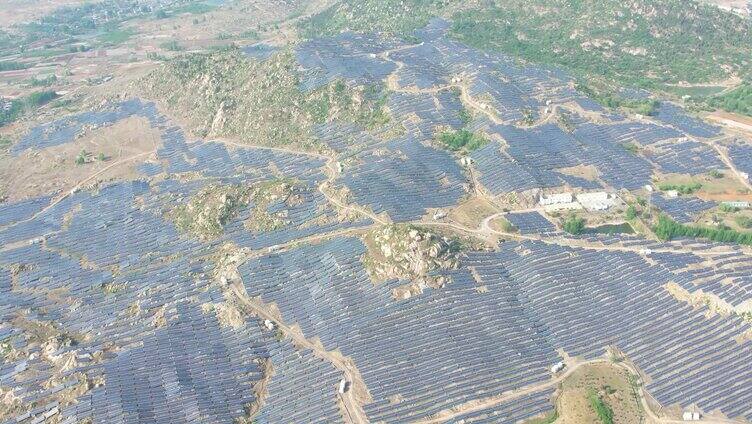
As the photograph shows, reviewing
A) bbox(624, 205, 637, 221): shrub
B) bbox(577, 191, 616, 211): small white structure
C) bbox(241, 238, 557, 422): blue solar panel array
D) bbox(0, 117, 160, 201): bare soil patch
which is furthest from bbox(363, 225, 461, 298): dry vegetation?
bbox(0, 117, 160, 201): bare soil patch

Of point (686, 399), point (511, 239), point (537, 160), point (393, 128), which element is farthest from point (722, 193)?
point (393, 128)

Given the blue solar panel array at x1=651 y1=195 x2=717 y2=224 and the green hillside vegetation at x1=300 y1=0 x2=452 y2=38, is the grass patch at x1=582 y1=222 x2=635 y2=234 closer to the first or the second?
the blue solar panel array at x1=651 y1=195 x2=717 y2=224

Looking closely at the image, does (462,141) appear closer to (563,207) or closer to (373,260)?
(563,207)

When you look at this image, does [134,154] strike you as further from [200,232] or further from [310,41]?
[310,41]

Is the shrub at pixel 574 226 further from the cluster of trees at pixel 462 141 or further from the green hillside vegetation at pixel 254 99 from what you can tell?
the green hillside vegetation at pixel 254 99

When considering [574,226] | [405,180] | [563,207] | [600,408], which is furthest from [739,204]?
[405,180]

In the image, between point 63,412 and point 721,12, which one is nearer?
point 63,412
